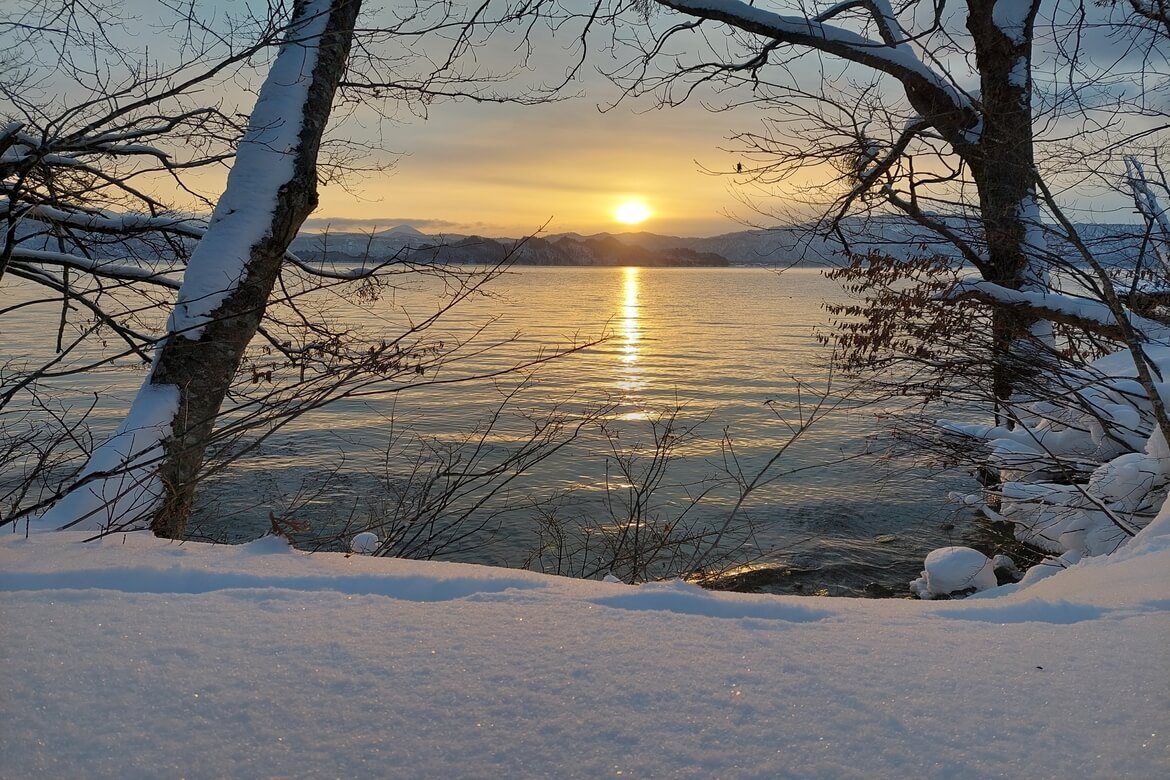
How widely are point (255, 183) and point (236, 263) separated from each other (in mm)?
547

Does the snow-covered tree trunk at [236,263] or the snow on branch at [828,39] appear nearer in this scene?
the snow-covered tree trunk at [236,263]

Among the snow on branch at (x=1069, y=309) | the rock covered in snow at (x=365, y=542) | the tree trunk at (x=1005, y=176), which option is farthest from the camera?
the tree trunk at (x=1005, y=176)

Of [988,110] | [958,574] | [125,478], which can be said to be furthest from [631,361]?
[125,478]

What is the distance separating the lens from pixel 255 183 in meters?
4.64

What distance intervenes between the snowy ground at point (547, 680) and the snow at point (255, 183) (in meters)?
2.44

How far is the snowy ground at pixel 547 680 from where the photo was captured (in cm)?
135

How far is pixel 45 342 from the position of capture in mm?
23766

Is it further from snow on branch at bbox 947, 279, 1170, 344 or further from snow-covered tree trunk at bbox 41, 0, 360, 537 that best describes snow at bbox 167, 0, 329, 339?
snow on branch at bbox 947, 279, 1170, 344

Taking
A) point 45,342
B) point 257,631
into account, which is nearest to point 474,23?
point 257,631

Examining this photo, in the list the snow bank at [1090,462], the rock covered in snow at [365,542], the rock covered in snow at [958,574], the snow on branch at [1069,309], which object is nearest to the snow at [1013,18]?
the snow on branch at [1069,309]

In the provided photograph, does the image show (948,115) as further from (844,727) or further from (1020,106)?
(844,727)

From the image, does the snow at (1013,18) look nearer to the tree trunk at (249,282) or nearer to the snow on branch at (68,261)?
the tree trunk at (249,282)

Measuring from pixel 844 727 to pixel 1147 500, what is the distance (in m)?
5.96

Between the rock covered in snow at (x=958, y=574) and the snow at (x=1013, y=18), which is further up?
the snow at (x=1013, y=18)
